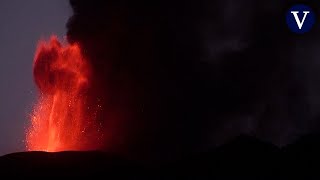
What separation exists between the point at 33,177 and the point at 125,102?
33.5 metres

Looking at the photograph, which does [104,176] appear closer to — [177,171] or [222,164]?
[177,171]

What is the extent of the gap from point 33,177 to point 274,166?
52700 millimetres

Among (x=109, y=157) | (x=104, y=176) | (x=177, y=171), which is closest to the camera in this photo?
(x=104, y=176)

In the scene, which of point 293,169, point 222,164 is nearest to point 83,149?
point 222,164

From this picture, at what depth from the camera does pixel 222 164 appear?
127 metres

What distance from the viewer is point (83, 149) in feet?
367

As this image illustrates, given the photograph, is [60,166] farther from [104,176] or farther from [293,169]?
[293,169]

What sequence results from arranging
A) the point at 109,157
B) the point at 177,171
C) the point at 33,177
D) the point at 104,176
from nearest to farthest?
1. the point at 33,177
2. the point at 104,176
3. the point at 109,157
4. the point at 177,171

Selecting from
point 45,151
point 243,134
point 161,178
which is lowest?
point 161,178

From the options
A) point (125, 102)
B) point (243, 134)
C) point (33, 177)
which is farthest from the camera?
point (243, 134)

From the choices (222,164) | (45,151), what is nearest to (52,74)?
(45,151)

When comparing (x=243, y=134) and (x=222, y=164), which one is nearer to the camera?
(x=222, y=164)

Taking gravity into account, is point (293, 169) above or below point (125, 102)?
below

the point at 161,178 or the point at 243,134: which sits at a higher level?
the point at 243,134
